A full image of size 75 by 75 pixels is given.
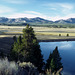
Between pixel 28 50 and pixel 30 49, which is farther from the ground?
pixel 30 49

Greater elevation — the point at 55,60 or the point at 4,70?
the point at 4,70

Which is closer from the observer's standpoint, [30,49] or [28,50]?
[30,49]

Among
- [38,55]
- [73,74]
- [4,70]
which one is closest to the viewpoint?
[4,70]

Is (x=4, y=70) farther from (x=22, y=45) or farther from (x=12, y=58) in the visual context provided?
(x=12, y=58)

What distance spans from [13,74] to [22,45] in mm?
13814

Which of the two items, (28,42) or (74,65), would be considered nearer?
(28,42)

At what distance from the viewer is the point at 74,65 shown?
37.3 m

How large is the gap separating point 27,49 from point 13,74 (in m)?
14.0

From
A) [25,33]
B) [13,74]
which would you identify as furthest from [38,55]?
[13,74]

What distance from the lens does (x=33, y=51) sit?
25969 millimetres

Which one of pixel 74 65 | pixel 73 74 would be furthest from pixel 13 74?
pixel 74 65

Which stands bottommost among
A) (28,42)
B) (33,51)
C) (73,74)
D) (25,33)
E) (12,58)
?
(73,74)

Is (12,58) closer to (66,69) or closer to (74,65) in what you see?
(66,69)

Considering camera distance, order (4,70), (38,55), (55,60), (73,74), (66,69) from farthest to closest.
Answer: (66,69) < (73,74) < (38,55) < (55,60) < (4,70)
